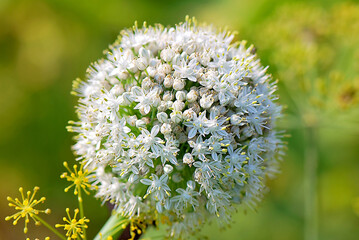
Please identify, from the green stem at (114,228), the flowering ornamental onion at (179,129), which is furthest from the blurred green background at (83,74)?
the green stem at (114,228)

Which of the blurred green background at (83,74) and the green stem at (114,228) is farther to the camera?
the blurred green background at (83,74)

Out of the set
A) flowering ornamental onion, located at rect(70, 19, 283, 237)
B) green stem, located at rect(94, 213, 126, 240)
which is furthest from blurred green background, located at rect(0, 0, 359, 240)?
green stem, located at rect(94, 213, 126, 240)

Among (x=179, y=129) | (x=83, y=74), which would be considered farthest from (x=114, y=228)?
(x=83, y=74)

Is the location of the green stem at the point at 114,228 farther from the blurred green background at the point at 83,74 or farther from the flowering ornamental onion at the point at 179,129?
the blurred green background at the point at 83,74

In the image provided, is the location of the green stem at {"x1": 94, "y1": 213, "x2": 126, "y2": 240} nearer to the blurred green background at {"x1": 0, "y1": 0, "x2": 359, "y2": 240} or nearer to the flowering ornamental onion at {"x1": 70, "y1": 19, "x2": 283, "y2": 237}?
the flowering ornamental onion at {"x1": 70, "y1": 19, "x2": 283, "y2": 237}

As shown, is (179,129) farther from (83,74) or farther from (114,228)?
(83,74)
